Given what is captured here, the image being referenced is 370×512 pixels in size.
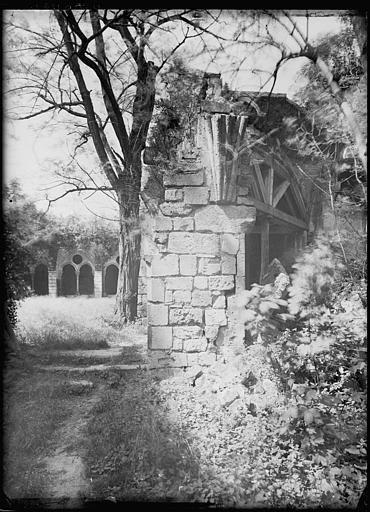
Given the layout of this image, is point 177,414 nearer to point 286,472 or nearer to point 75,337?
point 286,472

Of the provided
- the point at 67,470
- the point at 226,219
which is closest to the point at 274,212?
the point at 226,219

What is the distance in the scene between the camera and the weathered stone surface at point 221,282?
2996mm

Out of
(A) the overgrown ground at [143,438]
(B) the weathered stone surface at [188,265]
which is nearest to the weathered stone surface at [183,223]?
(B) the weathered stone surface at [188,265]

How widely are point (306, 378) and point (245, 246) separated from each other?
4.39 feet

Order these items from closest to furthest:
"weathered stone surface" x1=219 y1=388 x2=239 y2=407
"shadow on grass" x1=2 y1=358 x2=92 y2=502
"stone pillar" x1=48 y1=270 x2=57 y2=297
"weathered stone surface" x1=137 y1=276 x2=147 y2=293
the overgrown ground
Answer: the overgrown ground
"shadow on grass" x1=2 y1=358 x2=92 y2=502
"weathered stone surface" x1=219 y1=388 x2=239 y2=407
"stone pillar" x1=48 y1=270 x2=57 y2=297
"weathered stone surface" x1=137 y1=276 x2=147 y2=293

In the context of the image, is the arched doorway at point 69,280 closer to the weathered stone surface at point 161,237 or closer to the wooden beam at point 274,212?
the weathered stone surface at point 161,237

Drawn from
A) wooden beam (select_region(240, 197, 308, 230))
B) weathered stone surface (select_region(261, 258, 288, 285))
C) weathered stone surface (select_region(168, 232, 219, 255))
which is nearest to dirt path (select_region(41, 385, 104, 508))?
weathered stone surface (select_region(168, 232, 219, 255))

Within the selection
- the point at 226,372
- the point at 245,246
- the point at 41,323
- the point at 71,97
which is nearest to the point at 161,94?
the point at 71,97

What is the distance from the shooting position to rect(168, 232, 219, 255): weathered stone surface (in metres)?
2.94

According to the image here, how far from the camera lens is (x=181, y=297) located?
9.93 ft

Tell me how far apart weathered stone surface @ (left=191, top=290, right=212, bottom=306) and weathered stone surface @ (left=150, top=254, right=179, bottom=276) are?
0.30m

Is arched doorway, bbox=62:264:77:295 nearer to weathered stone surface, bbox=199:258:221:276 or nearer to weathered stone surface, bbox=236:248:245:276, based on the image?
weathered stone surface, bbox=199:258:221:276

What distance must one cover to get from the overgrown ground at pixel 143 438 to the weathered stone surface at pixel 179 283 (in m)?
0.86

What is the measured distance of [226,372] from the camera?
9.21ft
